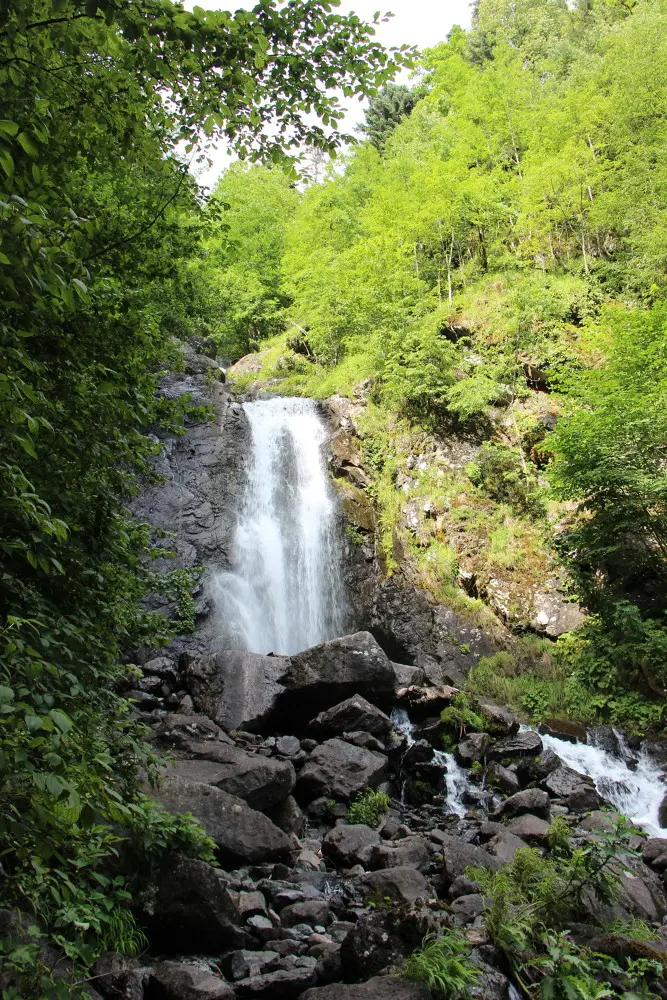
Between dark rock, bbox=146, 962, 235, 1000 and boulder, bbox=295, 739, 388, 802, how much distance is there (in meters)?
4.35

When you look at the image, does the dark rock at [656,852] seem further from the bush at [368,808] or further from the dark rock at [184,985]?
the dark rock at [184,985]

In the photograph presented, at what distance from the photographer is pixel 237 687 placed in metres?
9.73

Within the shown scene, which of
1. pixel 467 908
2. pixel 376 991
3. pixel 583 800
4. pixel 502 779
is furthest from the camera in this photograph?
pixel 502 779

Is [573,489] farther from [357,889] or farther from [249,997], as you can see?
[249,997]

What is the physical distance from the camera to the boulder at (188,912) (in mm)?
4414

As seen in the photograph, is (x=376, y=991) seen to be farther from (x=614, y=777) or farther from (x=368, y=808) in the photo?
(x=614, y=777)

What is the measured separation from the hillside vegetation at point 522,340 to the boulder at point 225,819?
6789mm

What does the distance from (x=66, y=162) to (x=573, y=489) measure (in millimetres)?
9929

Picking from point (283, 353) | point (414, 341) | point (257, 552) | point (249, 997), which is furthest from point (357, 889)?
point (283, 353)

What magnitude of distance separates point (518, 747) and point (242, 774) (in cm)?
482

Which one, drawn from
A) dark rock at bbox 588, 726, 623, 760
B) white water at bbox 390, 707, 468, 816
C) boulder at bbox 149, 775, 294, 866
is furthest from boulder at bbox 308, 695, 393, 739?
boulder at bbox 149, 775, 294, 866

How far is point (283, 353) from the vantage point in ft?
80.4

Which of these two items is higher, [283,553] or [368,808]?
[283,553]

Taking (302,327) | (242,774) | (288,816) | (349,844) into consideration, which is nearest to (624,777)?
(349,844)
